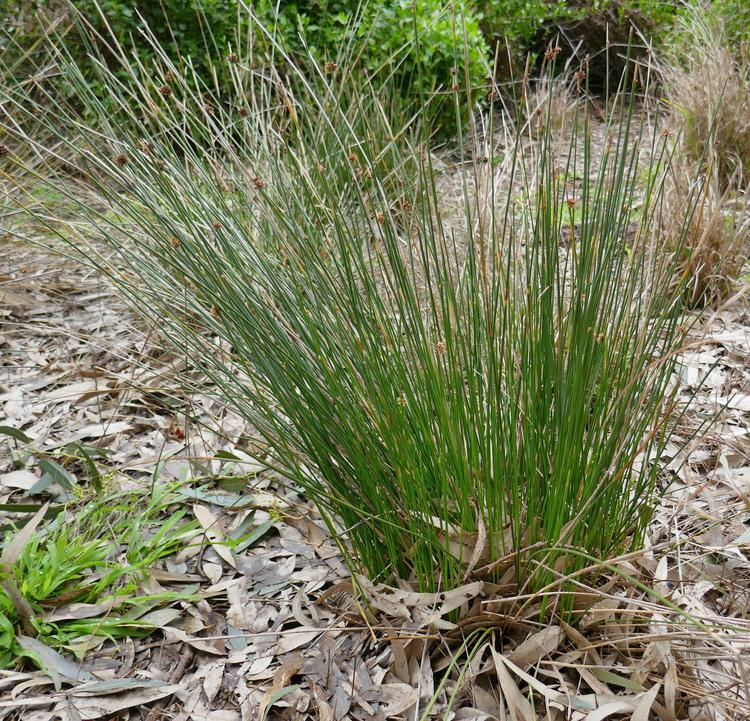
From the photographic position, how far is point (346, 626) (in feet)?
4.90

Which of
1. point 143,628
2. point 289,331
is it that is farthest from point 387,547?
point 143,628

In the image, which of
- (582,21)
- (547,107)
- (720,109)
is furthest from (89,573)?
(582,21)

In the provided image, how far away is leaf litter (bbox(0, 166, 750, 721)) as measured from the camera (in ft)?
4.02

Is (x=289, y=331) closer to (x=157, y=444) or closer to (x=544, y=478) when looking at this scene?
(x=544, y=478)

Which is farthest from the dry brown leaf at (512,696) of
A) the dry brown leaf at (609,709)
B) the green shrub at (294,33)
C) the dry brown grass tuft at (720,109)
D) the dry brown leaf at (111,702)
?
the green shrub at (294,33)

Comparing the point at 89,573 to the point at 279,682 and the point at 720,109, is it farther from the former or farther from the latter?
the point at 720,109

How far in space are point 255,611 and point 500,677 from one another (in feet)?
2.06

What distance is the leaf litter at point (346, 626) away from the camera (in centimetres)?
Result: 123

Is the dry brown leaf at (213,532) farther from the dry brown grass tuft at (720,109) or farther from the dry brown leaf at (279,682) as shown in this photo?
the dry brown grass tuft at (720,109)

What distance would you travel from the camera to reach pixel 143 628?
158 centimetres

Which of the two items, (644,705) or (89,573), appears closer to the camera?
(644,705)

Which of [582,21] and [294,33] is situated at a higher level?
[294,33]

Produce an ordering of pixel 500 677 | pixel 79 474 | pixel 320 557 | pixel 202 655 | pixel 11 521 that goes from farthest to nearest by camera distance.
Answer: pixel 79 474 < pixel 11 521 < pixel 320 557 < pixel 202 655 < pixel 500 677

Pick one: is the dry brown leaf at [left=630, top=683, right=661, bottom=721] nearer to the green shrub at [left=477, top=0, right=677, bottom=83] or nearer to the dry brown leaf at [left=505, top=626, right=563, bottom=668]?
the dry brown leaf at [left=505, top=626, right=563, bottom=668]
